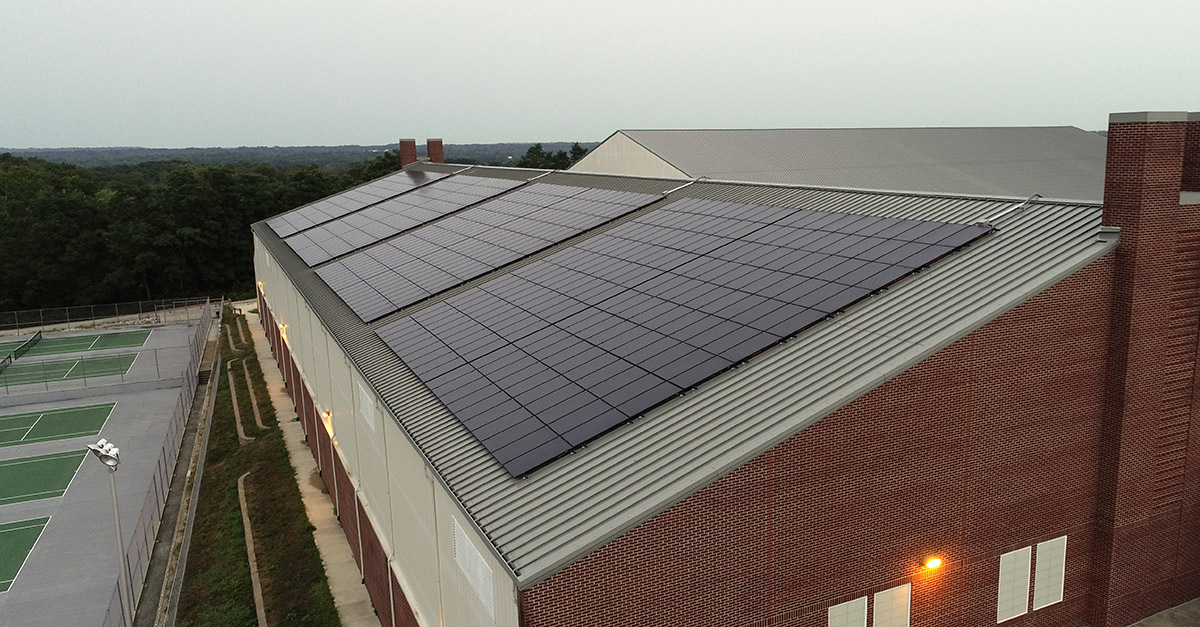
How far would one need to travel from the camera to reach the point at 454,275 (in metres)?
25.4

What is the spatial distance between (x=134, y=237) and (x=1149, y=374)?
88185 mm

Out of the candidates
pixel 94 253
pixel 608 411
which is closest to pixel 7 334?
pixel 94 253

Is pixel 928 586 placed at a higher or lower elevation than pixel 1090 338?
lower

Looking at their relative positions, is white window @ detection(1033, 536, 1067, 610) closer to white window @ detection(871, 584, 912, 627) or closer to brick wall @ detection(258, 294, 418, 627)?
white window @ detection(871, 584, 912, 627)

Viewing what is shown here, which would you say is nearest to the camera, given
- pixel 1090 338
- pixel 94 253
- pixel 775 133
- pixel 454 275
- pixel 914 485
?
pixel 914 485

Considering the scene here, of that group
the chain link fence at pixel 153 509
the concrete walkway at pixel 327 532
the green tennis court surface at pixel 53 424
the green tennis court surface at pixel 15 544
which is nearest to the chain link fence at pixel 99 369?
the chain link fence at pixel 153 509

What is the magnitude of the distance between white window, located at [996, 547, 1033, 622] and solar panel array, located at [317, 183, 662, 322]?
15679mm

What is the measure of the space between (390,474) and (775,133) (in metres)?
49.9

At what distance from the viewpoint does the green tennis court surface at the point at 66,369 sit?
172 ft

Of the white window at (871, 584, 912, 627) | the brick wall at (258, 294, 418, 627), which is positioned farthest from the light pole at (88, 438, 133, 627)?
the white window at (871, 584, 912, 627)

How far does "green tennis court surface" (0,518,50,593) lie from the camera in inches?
1040

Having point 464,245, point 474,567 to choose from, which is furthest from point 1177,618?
point 464,245

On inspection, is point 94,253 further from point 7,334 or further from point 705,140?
point 705,140

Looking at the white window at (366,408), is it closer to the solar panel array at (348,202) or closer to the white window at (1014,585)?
the white window at (1014,585)
